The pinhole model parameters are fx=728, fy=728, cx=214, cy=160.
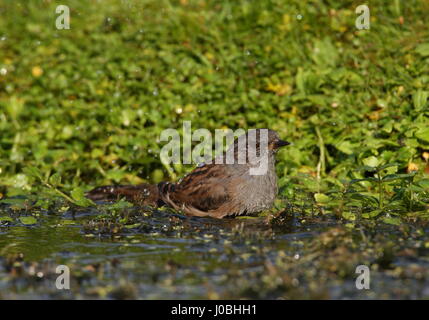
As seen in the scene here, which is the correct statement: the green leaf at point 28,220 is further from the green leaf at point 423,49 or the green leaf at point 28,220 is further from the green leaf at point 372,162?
Answer: the green leaf at point 423,49

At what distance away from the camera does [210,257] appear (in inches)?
233

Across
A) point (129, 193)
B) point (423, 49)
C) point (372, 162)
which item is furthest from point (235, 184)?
point (423, 49)

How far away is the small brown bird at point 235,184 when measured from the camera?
24.4ft

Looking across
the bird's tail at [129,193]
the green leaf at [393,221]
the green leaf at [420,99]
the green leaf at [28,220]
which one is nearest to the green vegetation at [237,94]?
the green leaf at [420,99]

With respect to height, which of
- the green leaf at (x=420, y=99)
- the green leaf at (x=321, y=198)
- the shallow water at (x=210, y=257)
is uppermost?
the green leaf at (x=420, y=99)

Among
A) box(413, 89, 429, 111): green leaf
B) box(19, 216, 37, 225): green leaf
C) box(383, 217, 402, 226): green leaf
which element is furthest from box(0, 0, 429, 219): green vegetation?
box(19, 216, 37, 225): green leaf

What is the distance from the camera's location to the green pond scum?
5520 millimetres

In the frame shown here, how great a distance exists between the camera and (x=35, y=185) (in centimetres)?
904

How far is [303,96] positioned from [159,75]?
2523mm

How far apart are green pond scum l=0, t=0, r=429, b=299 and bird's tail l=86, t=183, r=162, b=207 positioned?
1.33 feet

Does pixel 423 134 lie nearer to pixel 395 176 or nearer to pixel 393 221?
pixel 395 176

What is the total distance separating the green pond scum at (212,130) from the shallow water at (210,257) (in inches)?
0.8

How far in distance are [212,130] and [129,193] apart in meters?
1.77
